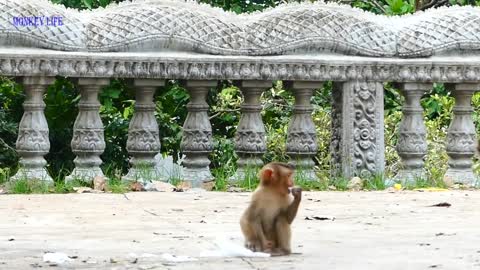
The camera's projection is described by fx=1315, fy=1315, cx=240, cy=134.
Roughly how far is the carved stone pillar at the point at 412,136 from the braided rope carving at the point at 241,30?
30 cm

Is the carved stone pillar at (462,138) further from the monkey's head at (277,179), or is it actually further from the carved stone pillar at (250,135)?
the monkey's head at (277,179)

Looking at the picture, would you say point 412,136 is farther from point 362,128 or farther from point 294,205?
point 294,205

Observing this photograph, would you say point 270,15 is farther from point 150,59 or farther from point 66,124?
point 66,124

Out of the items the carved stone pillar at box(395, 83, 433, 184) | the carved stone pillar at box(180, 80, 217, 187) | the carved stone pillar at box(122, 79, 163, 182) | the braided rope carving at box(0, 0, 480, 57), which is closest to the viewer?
the braided rope carving at box(0, 0, 480, 57)

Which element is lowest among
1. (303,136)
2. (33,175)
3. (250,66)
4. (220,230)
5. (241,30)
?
(220,230)

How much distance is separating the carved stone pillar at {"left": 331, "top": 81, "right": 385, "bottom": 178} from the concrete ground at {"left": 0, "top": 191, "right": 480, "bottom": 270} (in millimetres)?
672

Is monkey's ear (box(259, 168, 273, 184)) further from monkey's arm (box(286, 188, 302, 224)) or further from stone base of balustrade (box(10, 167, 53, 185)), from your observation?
stone base of balustrade (box(10, 167, 53, 185))

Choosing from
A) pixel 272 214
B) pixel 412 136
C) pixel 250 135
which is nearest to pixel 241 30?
pixel 250 135

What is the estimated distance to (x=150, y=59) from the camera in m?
9.52

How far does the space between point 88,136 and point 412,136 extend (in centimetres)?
256

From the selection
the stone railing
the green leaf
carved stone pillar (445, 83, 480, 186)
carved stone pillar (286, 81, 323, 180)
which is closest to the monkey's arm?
the stone railing

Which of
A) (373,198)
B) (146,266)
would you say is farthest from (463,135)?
(146,266)

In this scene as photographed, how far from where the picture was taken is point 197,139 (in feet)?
32.9

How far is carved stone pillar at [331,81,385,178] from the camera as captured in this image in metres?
10.1
